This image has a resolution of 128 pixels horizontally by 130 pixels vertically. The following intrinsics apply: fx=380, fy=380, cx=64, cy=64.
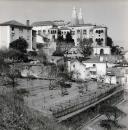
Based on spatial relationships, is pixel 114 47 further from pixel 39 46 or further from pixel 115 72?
pixel 39 46

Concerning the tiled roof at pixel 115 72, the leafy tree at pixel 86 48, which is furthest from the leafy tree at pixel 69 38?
the tiled roof at pixel 115 72

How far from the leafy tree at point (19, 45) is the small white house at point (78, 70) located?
23.9 inches

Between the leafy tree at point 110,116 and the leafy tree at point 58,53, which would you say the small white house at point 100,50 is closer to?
the leafy tree at point 58,53

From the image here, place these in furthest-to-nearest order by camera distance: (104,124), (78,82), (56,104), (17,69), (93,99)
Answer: (78,82) → (17,69) → (93,99) → (56,104) → (104,124)

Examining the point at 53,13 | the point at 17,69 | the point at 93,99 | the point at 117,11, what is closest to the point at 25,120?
the point at 53,13

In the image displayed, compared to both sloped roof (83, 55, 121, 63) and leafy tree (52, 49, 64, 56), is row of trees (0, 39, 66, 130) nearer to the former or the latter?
sloped roof (83, 55, 121, 63)

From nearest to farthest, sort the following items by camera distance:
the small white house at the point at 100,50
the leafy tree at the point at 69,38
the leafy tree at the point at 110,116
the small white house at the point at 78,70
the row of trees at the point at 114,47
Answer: the leafy tree at the point at 110,116 → the row of trees at the point at 114,47 → the small white house at the point at 78,70 → the small white house at the point at 100,50 → the leafy tree at the point at 69,38

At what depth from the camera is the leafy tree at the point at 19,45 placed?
4.39 m

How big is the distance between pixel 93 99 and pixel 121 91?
82 cm

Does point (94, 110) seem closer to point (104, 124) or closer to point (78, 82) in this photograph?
point (104, 124)

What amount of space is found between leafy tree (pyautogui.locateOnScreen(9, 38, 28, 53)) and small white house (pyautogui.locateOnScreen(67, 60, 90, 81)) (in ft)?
1.99

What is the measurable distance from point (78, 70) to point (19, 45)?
2.47 ft

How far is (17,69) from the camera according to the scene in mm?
3945

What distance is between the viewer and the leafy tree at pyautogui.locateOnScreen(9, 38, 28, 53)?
4.39 m
